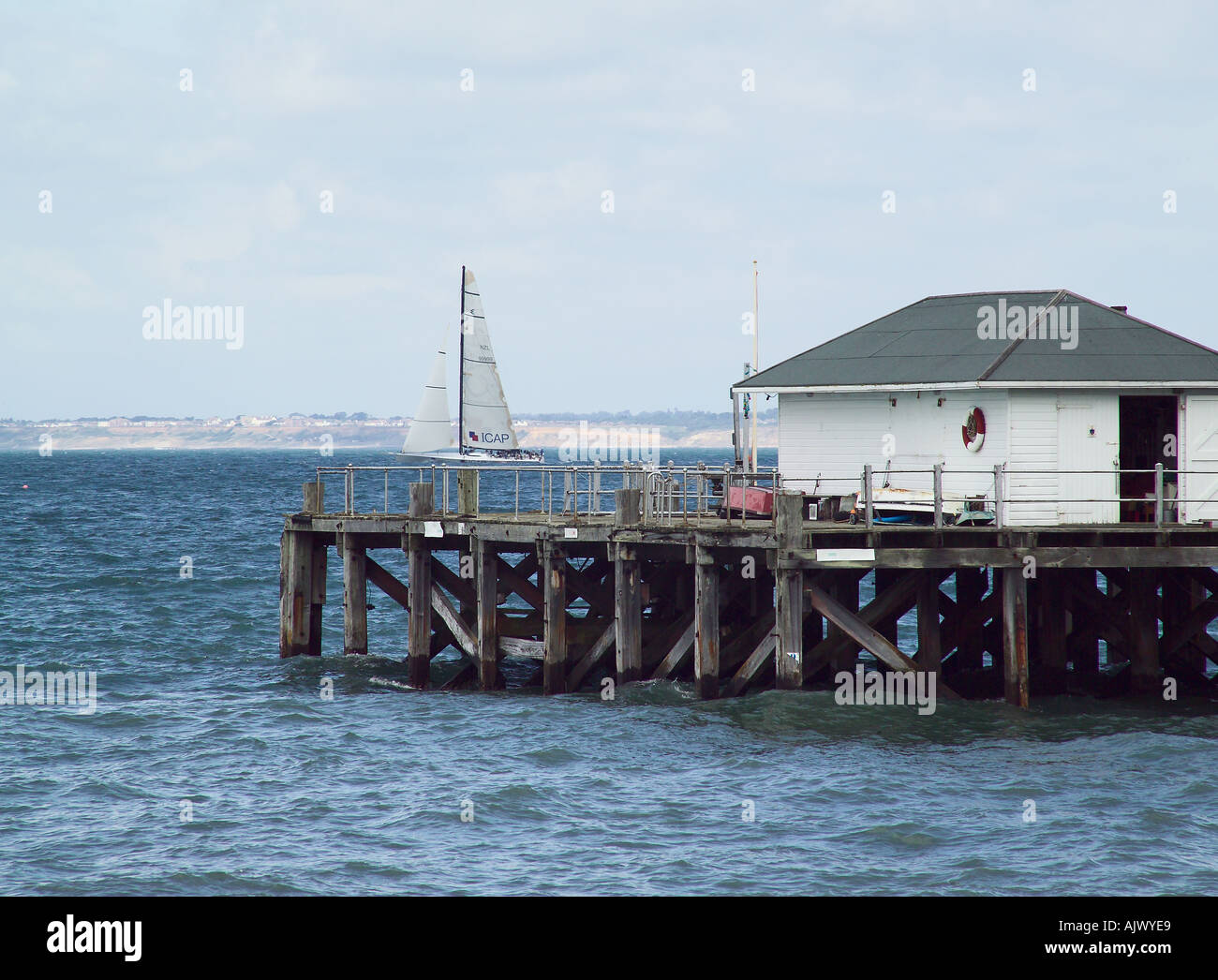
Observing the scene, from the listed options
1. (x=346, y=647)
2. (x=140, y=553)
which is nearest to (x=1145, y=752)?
(x=346, y=647)

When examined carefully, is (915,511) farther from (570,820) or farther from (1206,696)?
(570,820)

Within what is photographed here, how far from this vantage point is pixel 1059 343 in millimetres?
25000

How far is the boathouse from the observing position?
931 inches

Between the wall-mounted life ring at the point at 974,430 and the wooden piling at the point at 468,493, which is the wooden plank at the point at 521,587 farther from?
the wall-mounted life ring at the point at 974,430

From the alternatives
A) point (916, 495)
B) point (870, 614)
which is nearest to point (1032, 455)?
point (916, 495)

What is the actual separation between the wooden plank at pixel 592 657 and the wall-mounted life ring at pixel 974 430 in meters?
7.05

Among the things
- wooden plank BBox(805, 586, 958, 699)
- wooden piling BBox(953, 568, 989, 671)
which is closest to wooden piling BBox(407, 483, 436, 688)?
wooden plank BBox(805, 586, 958, 699)

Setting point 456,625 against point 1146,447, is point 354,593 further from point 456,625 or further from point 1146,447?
point 1146,447

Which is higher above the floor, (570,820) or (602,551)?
(602,551)

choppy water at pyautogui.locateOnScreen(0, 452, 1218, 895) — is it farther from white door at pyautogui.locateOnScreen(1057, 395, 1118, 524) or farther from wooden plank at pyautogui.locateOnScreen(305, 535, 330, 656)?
white door at pyautogui.locateOnScreen(1057, 395, 1118, 524)

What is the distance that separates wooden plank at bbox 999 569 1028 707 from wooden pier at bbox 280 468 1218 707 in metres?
0.03

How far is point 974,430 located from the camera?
24141mm

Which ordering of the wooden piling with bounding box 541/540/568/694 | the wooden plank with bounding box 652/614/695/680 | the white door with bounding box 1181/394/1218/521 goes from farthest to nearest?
the wooden piling with bounding box 541/540/568/694, the wooden plank with bounding box 652/614/695/680, the white door with bounding box 1181/394/1218/521
